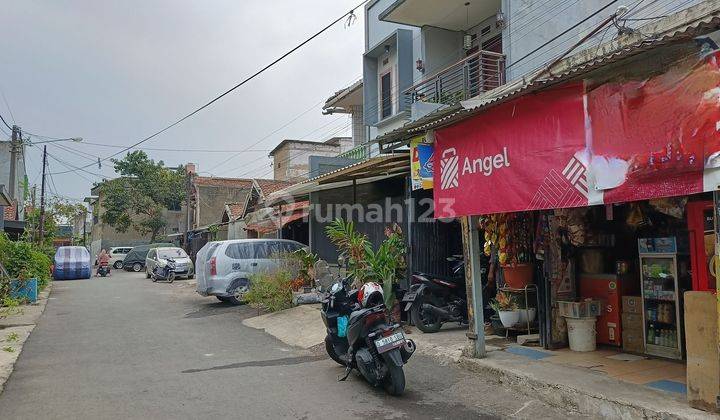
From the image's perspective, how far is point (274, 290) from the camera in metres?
11.5

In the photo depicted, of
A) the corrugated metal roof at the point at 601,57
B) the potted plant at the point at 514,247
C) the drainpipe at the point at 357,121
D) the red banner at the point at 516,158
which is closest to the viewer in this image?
the corrugated metal roof at the point at 601,57

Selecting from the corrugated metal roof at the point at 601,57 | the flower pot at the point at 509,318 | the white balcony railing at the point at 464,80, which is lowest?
the flower pot at the point at 509,318

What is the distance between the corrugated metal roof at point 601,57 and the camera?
383cm

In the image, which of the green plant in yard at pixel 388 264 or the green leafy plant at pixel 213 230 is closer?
the green plant in yard at pixel 388 264

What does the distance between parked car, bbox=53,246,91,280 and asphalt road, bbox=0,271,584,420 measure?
15852 millimetres

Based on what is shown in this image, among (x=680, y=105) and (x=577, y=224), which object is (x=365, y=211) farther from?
(x=680, y=105)

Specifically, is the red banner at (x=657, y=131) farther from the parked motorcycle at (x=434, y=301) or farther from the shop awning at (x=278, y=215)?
the shop awning at (x=278, y=215)

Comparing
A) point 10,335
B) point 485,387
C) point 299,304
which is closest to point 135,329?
point 10,335

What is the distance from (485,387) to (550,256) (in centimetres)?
201

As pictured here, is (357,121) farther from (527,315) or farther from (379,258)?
(527,315)

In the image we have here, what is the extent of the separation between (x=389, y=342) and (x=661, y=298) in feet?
10.8

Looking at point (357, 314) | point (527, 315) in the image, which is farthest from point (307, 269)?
→ point (357, 314)

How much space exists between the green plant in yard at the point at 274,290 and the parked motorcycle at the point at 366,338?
4.92 meters

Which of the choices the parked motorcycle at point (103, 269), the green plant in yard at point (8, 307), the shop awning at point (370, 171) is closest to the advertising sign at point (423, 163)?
the shop awning at point (370, 171)
